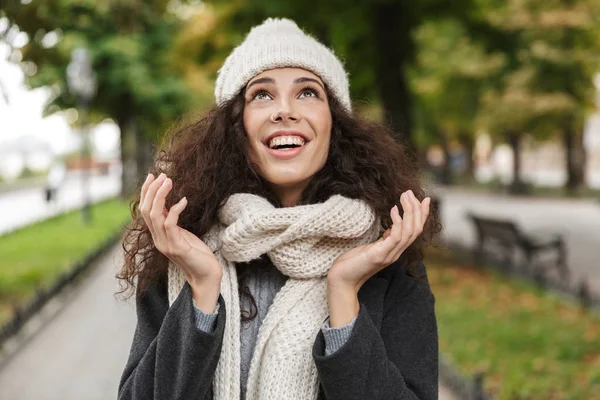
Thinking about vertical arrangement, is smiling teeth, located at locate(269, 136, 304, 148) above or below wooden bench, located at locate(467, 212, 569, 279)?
above

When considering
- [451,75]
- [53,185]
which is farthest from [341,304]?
[53,185]

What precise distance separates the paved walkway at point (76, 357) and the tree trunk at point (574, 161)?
23114 millimetres

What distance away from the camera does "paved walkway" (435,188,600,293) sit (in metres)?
11.6

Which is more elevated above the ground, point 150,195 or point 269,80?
point 269,80

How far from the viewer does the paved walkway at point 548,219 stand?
38.2 ft

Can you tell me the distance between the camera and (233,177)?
1988 millimetres

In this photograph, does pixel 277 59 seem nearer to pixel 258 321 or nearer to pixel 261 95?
pixel 261 95

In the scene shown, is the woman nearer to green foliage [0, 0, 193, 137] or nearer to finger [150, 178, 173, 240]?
finger [150, 178, 173, 240]

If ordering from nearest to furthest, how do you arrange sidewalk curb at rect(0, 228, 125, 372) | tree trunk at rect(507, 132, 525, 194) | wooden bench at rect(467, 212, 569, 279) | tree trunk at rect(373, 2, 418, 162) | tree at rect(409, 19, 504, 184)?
1. sidewalk curb at rect(0, 228, 125, 372)
2. wooden bench at rect(467, 212, 569, 279)
3. tree trunk at rect(373, 2, 418, 162)
4. tree at rect(409, 19, 504, 184)
5. tree trunk at rect(507, 132, 525, 194)

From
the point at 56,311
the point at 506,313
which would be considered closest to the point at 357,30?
the point at 506,313

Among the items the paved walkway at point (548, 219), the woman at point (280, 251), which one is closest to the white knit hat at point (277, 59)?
the woman at point (280, 251)

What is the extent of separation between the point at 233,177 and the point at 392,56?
9804 mm

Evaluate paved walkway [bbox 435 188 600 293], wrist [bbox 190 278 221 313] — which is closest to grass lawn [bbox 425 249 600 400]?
paved walkway [bbox 435 188 600 293]

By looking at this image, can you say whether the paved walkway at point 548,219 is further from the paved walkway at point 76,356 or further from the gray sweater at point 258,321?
the gray sweater at point 258,321
